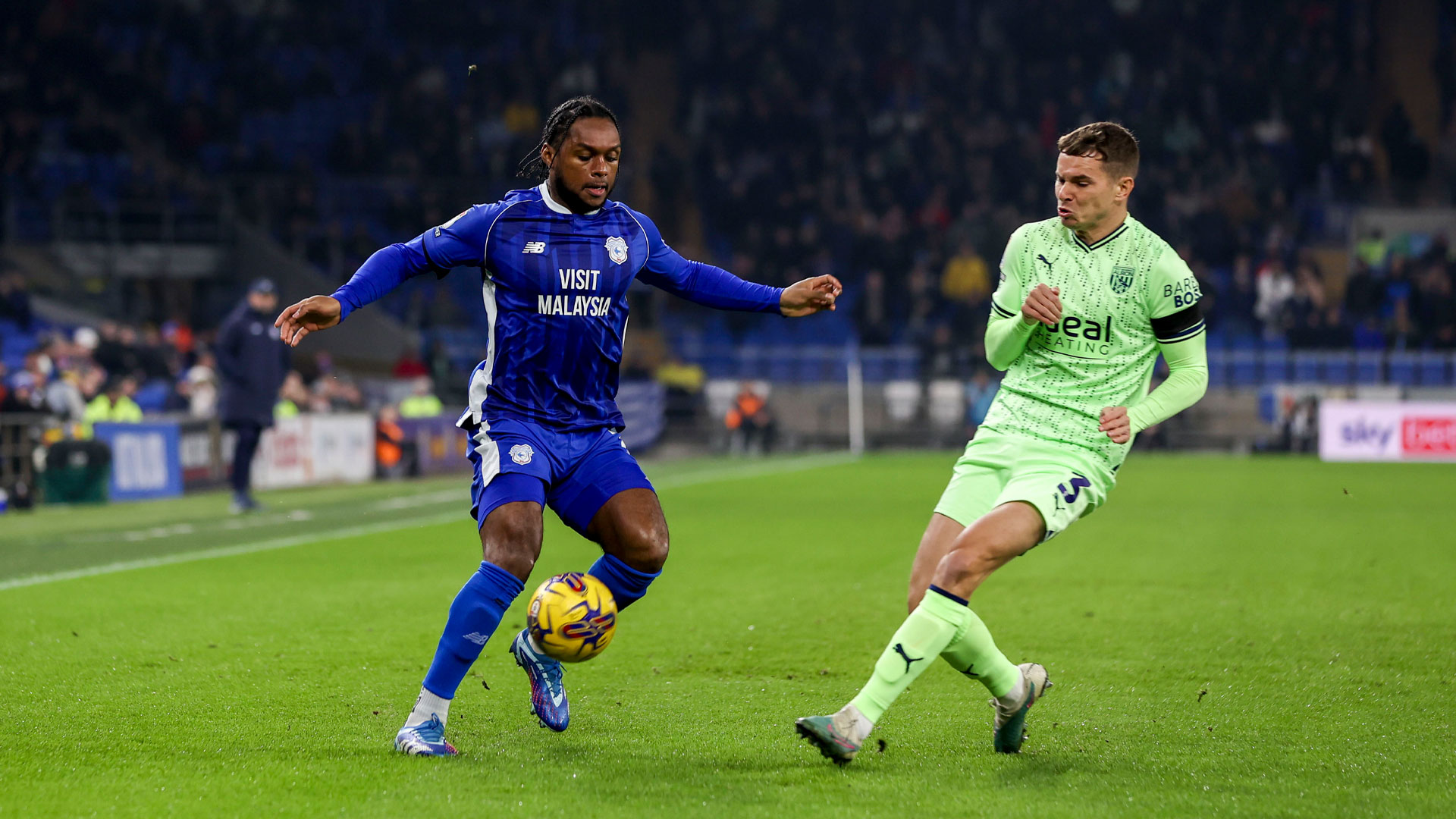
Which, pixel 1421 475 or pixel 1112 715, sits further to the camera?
pixel 1421 475

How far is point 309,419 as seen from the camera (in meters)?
19.1

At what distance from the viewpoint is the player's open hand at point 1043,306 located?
471 centimetres

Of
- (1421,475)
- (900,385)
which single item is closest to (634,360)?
(900,385)

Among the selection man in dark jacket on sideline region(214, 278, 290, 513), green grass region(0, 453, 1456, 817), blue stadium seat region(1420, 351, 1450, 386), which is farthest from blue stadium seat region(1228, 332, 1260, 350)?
man in dark jacket on sideline region(214, 278, 290, 513)

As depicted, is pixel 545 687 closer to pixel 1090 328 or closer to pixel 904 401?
pixel 1090 328

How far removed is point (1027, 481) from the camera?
488cm

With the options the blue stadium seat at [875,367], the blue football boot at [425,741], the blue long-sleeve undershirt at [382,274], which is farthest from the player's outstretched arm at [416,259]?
the blue stadium seat at [875,367]

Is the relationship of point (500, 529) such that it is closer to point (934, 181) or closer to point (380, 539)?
point (380, 539)

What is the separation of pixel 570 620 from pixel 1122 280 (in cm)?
215

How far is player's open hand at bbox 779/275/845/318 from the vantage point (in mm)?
5277

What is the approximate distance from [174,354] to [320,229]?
234 inches

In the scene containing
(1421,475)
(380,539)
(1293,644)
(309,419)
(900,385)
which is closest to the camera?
(1293,644)

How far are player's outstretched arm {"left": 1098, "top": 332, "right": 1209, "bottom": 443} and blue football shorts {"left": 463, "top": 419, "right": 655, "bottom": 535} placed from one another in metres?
1.55

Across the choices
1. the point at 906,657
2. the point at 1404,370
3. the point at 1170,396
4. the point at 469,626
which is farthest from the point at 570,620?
the point at 1404,370
